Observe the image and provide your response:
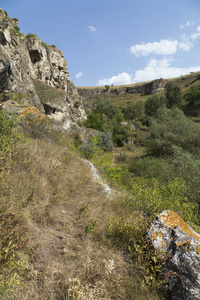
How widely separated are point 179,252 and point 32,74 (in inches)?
999

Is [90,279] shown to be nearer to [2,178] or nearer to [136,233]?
[136,233]

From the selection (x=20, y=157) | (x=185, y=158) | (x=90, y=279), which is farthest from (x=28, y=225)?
(x=185, y=158)

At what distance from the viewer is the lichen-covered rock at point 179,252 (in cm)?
178

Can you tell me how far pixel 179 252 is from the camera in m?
2.08

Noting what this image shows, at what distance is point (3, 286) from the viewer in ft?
4.41

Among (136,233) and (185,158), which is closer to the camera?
(136,233)

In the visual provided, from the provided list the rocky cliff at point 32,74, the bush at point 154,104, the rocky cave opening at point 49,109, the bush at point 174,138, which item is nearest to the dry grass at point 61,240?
the rocky cliff at point 32,74

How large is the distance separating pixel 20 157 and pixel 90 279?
8.79 ft

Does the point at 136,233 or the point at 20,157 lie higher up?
the point at 20,157

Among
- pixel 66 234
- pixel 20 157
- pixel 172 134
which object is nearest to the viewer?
pixel 66 234

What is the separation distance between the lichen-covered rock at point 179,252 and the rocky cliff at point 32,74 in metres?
12.7

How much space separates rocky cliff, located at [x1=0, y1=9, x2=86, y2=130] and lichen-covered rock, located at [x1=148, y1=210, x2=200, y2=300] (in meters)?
12.7

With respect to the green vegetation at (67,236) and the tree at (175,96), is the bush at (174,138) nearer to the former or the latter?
the green vegetation at (67,236)

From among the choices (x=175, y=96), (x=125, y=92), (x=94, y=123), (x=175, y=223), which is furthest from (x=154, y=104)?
(x=175, y=223)
